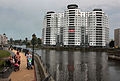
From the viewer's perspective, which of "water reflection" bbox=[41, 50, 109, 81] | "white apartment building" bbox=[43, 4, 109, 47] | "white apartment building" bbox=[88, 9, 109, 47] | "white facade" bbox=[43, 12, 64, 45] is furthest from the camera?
"white facade" bbox=[43, 12, 64, 45]

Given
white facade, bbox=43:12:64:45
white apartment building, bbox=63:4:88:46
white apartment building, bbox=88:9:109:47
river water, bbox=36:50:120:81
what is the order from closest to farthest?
river water, bbox=36:50:120:81
white apartment building, bbox=63:4:88:46
white apartment building, bbox=88:9:109:47
white facade, bbox=43:12:64:45

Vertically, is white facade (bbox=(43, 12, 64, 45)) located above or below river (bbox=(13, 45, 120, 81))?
above

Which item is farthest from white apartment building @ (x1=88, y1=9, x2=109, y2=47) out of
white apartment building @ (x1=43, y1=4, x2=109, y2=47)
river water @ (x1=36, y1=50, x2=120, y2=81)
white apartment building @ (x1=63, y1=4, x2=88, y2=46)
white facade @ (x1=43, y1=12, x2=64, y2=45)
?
river water @ (x1=36, y1=50, x2=120, y2=81)

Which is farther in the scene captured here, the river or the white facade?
the white facade

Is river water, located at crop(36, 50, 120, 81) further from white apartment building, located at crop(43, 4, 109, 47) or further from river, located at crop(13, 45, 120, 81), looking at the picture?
white apartment building, located at crop(43, 4, 109, 47)

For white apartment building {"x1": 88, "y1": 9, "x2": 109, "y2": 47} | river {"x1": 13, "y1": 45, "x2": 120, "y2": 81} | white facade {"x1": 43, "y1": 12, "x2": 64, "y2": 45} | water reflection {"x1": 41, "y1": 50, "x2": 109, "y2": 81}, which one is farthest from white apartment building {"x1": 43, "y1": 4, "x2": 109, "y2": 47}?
river {"x1": 13, "y1": 45, "x2": 120, "y2": 81}

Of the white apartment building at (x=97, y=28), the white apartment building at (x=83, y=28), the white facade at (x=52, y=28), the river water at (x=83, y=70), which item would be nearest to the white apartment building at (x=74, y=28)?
the white apartment building at (x=83, y=28)

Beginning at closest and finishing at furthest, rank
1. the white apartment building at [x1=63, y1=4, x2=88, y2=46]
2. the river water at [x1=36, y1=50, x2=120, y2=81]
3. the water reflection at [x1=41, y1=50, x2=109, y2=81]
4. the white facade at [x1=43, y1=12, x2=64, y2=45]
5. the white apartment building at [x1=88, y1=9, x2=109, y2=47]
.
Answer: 1. the water reflection at [x1=41, y1=50, x2=109, y2=81]
2. the river water at [x1=36, y1=50, x2=120, y2=81]
3. the white apartment building at [x1=63, y1=4, x2=88, y2=46]
4. the white apartment building at [x1=88, y1=9, x2=109, y2=47]
5. the white facade at [x1=43, y1=12, x2=64, y2=45]

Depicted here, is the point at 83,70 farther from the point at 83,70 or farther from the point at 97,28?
the point at 97,28

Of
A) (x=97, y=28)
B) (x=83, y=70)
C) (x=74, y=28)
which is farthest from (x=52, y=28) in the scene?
(x=83, y=70)

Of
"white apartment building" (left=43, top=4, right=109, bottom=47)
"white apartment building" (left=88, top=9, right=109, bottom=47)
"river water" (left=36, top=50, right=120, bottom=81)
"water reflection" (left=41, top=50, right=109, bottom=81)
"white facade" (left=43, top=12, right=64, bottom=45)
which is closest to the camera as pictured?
"water reflection" (left=41, top=50, right=109, bottom=81)

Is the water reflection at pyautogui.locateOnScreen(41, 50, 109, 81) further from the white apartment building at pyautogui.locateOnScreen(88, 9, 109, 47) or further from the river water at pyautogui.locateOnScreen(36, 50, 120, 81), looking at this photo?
the white apartment building at pyautogui.locateOnScreen(88, 9, 109, 47)

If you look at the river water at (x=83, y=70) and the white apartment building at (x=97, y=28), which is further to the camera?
the white apartment building at (x=97, y=28)

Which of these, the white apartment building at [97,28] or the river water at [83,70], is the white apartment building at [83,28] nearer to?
the white apartment building at [97,28]
